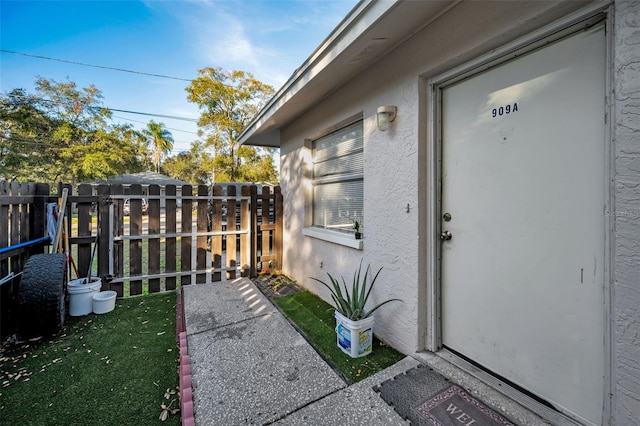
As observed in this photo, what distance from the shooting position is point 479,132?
1.96 metres

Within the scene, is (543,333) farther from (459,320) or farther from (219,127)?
(219,127)

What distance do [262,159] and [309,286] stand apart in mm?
14827

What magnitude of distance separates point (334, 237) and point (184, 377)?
2.09m

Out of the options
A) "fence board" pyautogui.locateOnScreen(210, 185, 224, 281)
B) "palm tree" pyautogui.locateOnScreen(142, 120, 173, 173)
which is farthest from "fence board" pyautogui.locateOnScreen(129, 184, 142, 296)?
"palm tree" pyautogui.locateOnScreen(142, 120, 173, 173)

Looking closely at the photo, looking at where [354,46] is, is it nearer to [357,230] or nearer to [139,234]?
[357,230]

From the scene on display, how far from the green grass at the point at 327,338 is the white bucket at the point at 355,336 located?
0.16 ft

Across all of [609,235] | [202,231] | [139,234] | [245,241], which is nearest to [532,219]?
[609,235]

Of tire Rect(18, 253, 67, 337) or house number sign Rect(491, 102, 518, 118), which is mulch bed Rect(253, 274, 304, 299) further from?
house number sign Rect(491, 102, 518, 118)

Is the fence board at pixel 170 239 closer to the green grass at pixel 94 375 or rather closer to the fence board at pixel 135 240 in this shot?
the fence board at pixel 135 240

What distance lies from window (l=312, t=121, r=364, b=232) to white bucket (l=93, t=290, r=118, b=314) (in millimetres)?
2916

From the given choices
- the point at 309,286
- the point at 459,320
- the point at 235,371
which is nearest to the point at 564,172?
the point at 459,320

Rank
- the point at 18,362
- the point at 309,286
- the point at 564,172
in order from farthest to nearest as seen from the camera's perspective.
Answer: the point at 309,286, the point at 18,362, the point at 564,172

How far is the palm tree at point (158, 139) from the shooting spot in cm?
2620

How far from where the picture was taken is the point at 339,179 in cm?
364
